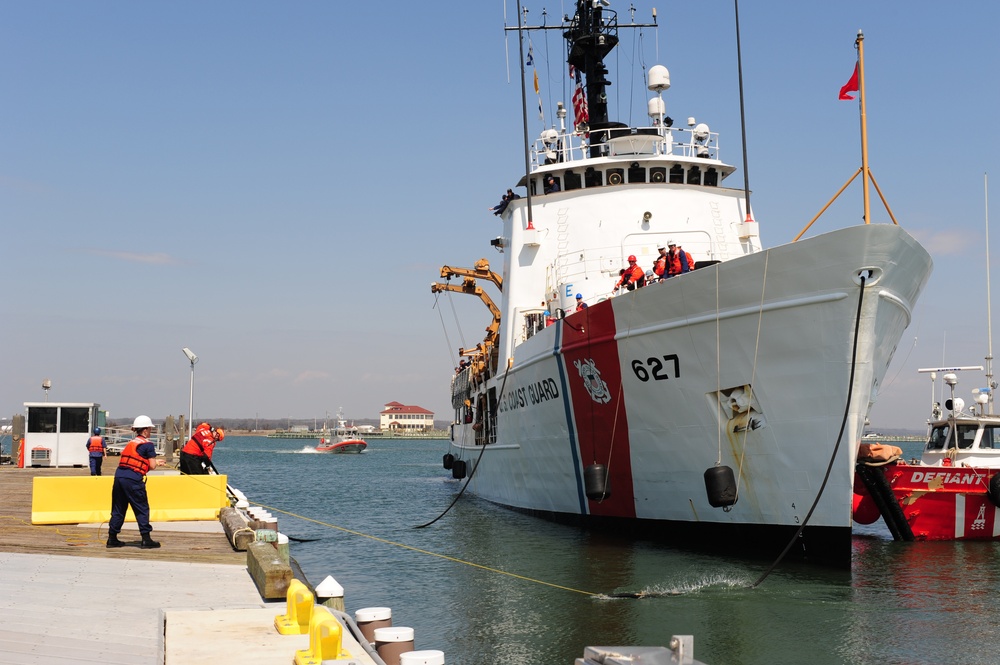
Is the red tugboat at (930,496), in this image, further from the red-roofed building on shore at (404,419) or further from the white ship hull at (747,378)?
the red-roofed building on shore at (404,419)

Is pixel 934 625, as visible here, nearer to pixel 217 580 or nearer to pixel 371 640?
pixel 371 640

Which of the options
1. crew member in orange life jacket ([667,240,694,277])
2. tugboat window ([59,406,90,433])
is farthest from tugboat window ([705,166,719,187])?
tugboat window ([59,406,90,433])

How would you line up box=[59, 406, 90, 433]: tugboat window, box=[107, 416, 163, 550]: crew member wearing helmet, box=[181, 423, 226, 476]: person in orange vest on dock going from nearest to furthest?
box=[107, 416, 163, 550]: crew member wearing helmet
box=[181, 423, 226, 476]: person in orange vest on dock
box=[59, 406, 90, 433]: tugboat window

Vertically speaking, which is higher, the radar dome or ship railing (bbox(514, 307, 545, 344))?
the radar dome

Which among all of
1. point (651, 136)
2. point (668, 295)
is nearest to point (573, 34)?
point (651, 136)

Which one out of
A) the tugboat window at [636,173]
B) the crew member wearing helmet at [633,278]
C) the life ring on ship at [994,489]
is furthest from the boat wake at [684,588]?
the tugboat window at [636,173]

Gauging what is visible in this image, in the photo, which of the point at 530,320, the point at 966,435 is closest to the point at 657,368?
the point at 530,320

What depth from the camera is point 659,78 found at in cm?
1941

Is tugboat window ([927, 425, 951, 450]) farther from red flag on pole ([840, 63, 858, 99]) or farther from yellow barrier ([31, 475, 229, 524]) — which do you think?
yellow barrier ([31, 475, 229, 524])

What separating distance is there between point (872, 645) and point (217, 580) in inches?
246

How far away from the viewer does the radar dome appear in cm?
1941

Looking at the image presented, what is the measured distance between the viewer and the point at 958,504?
53.9 ft

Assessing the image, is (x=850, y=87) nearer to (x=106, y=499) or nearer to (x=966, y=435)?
(x=966, y=435)

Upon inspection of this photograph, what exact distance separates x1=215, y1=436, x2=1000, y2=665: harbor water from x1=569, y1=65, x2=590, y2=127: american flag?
10.3m
